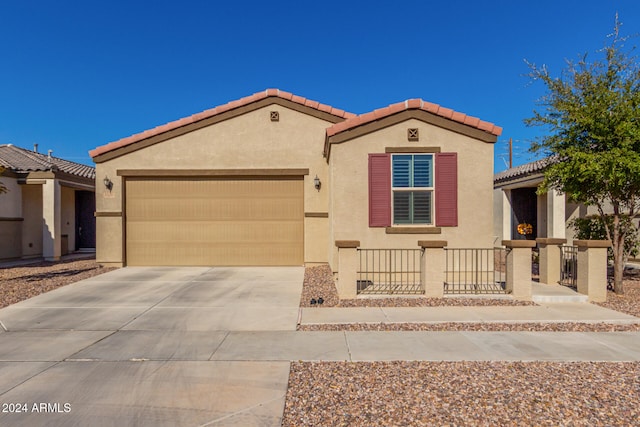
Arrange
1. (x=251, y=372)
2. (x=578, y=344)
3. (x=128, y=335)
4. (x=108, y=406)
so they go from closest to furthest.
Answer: (x=108, y=406) → (x=251, y=372) → (x=578, y=344) → (x=128, y=335)

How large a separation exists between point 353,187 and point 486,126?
3637 millimetres

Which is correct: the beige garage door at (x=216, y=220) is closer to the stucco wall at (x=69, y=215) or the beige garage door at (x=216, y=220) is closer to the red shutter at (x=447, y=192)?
the red shutter at (x=447, y=192)

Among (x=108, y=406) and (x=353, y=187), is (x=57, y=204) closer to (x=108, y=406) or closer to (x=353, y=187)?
(x=353, y=187)

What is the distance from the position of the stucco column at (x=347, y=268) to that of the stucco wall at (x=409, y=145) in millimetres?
1607

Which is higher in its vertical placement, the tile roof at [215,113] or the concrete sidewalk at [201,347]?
the tile roof at [215,113]

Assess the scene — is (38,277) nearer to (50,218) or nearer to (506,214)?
(50,218)

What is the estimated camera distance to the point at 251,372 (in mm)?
4215

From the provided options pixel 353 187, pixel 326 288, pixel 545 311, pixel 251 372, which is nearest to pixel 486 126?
pixel 353 187

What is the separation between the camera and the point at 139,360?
15.0 ft

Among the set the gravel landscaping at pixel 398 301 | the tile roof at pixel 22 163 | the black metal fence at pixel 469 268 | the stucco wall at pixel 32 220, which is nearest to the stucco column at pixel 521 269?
the gravel landscaping at pixel 398 301

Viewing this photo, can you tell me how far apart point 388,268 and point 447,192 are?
2.41m

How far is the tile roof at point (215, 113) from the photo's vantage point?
12328mm

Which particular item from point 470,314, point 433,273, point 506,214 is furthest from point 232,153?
point 506,214

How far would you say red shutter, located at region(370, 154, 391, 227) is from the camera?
9.16 meters
